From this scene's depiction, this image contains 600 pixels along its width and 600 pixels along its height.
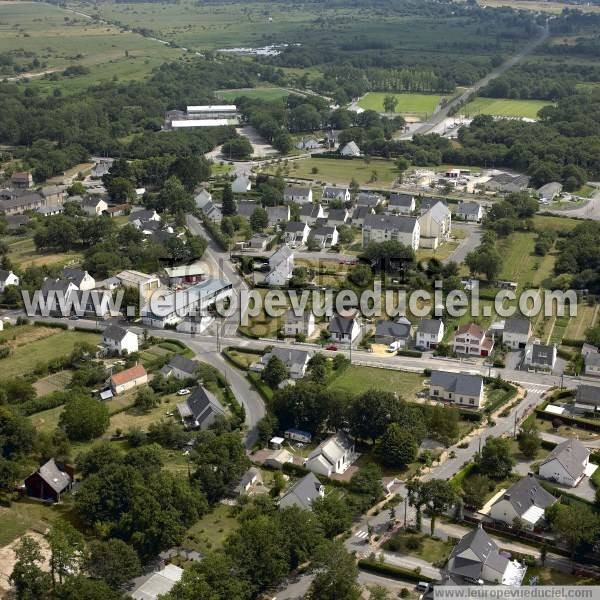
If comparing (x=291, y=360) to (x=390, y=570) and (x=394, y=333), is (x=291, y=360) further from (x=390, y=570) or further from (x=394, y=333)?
(x=390, y=570)

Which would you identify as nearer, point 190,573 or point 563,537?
point 190,573

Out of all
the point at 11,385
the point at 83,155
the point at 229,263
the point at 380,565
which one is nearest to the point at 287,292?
the point at 229,263

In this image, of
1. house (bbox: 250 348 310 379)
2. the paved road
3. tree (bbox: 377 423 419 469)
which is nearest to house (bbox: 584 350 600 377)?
tree (bbox: 377 423 419 469)

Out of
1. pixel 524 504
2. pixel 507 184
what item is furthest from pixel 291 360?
pixel 507 184

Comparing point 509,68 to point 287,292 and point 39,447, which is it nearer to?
point 287,292

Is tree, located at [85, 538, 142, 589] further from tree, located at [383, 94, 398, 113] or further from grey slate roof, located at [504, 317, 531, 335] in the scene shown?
tree, located at [383, 94, 398, 113]

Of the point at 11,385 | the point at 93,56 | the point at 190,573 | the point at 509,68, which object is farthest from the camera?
the point at 93,56
